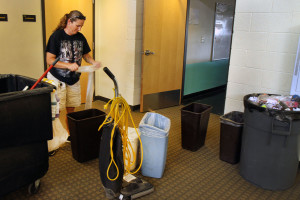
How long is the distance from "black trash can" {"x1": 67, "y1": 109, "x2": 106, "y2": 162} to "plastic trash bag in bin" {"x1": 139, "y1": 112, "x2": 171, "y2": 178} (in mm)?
506

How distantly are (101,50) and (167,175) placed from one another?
109 inches

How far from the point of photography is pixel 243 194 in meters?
2.49

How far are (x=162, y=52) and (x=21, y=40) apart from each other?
79.2 inches

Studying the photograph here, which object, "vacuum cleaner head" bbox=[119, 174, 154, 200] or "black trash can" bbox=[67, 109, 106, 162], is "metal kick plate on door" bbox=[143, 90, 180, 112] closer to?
"black trash can" bbox=[67, 109, 106, 162]

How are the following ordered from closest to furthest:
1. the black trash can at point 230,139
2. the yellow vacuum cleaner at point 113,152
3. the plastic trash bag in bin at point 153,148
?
the yellow vacuum cleaner at point 113,152 → the plastic trash bag in bin at point 153,148 → the black trash can at point 230,139

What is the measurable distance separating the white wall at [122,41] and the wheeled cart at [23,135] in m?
2.26

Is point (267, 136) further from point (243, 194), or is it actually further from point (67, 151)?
point (67, 151)

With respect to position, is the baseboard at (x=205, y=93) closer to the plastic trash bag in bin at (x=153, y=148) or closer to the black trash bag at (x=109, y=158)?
the plastic trash bag in bin at (x=153, y=148)

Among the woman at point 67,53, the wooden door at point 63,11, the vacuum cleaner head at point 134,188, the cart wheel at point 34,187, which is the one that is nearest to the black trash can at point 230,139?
the vacuum cleaner head at point 134,188

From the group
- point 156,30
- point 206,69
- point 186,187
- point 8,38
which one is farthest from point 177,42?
point 186,187

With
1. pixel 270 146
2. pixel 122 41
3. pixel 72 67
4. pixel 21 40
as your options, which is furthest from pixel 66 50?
pixel 270 146

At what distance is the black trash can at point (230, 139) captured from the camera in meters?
2.90

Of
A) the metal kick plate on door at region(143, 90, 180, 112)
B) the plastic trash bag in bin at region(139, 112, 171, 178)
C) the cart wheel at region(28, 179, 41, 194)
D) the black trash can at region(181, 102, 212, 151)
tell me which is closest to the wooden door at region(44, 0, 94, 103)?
the metal kick plate on door at region(143, 90, 180, 112)

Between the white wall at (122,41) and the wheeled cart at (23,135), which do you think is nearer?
the wheeled cart at (23,135)
